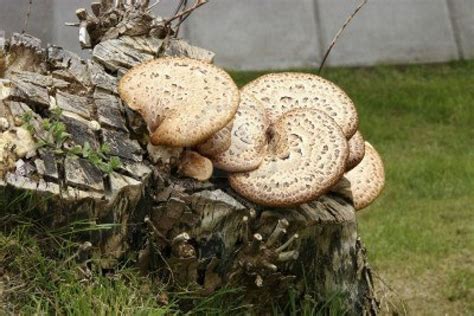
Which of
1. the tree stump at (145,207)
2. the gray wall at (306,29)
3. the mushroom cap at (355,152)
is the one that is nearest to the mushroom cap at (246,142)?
the tree stump at (145,207)

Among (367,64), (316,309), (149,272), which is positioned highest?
(149,272)

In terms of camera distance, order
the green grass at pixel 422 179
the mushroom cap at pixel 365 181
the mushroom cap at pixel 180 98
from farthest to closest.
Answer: the green grass at pixel 422 179
the mushroom cap at pixel 365 181
the mushroom cap at pixel 180 98

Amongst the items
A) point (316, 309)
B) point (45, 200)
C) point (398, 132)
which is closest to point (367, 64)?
point (398, 132)

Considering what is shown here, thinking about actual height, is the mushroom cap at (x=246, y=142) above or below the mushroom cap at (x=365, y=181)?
above

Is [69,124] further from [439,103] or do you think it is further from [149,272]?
[439,103]

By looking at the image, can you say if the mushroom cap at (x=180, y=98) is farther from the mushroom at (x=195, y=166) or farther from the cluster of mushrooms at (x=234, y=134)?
the mushroom at (x=195, y=166)

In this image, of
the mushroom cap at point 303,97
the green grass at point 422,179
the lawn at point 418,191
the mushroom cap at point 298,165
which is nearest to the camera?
the mushroom cap at point 298,165
